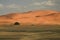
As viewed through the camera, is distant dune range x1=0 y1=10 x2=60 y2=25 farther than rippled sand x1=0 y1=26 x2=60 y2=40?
Yes

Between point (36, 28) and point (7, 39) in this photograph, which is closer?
point (7, 39)

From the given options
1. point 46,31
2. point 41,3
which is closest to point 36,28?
point 46,31

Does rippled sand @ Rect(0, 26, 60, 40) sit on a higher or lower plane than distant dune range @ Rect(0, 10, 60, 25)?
lower

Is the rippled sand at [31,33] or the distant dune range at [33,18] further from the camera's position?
the distant dune range at [33,18]

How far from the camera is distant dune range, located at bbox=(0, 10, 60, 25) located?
444cm

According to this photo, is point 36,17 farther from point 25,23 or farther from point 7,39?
point 7,39

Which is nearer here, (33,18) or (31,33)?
(31,33)

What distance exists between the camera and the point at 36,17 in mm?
4539

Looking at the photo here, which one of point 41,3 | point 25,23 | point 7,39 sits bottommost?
point 7,39

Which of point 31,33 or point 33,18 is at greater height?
point 33,18

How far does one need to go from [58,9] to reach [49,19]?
24 cm

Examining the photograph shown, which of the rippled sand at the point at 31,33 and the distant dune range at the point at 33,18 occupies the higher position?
the distant dune range at the point at 33,18

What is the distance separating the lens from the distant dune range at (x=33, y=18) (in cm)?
444

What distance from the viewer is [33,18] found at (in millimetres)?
4477
